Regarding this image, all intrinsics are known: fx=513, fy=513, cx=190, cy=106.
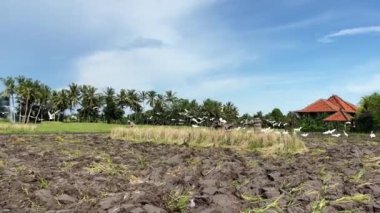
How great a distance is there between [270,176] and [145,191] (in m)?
2.49

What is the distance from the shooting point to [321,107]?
7344 cm

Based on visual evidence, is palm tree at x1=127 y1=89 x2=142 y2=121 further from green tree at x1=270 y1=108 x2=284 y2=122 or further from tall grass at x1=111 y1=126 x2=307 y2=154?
tall grass at x1=111 y1=126 x2=307 y2=154

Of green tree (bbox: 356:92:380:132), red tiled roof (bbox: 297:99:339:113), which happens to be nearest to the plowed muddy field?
green tree (bbox: 356:92:380:132)

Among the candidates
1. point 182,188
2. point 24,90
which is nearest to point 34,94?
point 24,90

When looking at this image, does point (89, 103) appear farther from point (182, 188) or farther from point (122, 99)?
point (182, 188)

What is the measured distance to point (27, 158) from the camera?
12.2m

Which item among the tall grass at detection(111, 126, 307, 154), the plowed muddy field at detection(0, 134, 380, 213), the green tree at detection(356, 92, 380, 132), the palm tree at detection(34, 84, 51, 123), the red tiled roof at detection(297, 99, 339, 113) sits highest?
the palm tree at detection(34, 84, 51, 123)

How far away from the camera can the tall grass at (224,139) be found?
1612 centimetres

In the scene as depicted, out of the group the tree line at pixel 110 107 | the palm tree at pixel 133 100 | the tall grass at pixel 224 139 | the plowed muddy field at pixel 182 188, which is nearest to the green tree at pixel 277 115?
the tree line at pixel 110 107

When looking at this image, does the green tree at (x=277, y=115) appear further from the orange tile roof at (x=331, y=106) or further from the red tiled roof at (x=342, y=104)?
the red tiled roof at (x=342, y=104)

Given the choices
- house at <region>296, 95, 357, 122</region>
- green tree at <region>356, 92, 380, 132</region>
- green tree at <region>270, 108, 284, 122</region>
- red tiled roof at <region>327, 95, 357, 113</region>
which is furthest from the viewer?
red tiled roof at <region>327, 95, 357, 113</region>

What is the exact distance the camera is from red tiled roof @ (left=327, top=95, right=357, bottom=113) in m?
77.2

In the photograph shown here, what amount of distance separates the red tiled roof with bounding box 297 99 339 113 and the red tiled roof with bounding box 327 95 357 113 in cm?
340

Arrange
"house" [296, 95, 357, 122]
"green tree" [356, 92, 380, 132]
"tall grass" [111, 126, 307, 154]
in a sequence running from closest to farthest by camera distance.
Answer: "tall grass" [111, 126, 307, 154] < "green tree" [356, 92, 380, 132] < "house" [296, 95, 357, 122]
